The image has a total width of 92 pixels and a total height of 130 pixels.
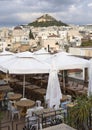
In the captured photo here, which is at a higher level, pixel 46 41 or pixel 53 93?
pixel 46 41

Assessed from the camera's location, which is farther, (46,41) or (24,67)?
(46,41)

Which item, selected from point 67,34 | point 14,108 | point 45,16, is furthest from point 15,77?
point 45,16

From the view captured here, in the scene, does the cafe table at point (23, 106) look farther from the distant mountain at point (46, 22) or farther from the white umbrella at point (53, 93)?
the distant mountain at point (46, 22)

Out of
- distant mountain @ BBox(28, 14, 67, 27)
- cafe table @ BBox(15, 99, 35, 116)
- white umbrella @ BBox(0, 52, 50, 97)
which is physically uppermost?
distant mountain @ BBox(28, 14, 67, 27)

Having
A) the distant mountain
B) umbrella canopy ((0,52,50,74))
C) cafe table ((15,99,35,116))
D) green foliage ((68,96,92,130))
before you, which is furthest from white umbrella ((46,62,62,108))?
the distant mountain

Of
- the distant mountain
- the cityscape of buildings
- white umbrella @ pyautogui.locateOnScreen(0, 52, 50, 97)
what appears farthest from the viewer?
the distant mountain

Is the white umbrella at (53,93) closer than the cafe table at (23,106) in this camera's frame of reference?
No

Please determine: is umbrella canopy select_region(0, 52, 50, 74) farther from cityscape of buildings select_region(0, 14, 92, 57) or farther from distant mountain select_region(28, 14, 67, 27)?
distant mountain select_region(28, 14, 67, 27)

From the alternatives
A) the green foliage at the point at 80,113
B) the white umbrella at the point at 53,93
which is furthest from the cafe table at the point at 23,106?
the green foliage at the point at 80,113

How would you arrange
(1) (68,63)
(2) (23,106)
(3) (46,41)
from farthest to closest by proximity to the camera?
(3) (46,41)
(1) (68,63)
(2) (23,106)

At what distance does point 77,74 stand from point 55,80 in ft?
17.8

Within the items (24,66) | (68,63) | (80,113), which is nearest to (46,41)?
(68,63)

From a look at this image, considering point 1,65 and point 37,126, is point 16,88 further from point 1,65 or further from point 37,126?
point 37,126

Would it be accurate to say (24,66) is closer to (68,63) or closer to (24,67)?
(24,67)
